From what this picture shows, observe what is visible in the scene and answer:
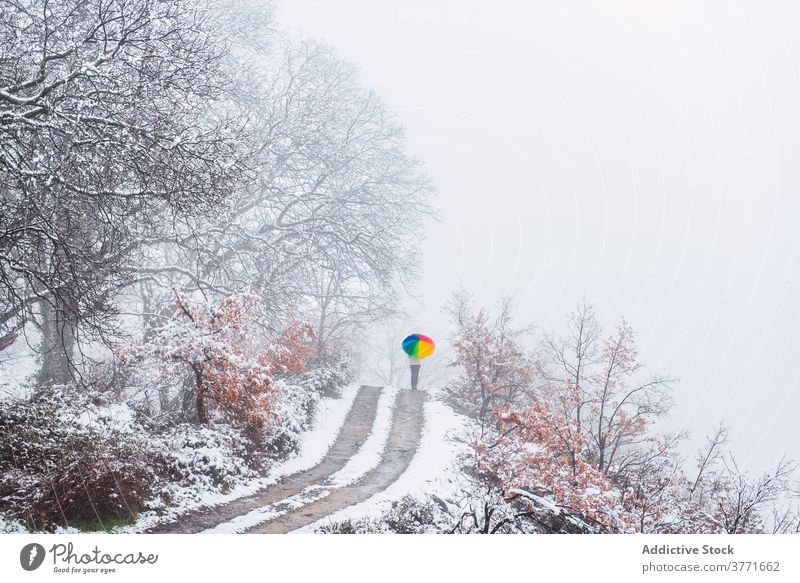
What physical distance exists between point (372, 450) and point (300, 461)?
1940 mm

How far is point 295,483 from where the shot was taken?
7.96 m

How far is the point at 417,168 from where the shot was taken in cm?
1491

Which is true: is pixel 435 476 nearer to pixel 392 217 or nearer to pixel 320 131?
pixel 392 217

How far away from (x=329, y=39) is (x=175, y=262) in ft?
25.8

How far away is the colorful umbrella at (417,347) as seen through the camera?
47.1ft

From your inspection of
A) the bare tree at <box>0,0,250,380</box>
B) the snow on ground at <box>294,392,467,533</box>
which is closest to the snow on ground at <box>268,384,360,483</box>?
the snow on ground at <box>294,392,467,533</box>

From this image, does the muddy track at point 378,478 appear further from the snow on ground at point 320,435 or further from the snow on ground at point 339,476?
the snow on ground at point 320,435

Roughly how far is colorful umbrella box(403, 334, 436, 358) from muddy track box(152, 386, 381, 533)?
80.8 inches

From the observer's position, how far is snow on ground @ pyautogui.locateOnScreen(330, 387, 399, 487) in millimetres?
8617

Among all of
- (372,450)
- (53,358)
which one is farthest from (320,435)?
(53,358)
